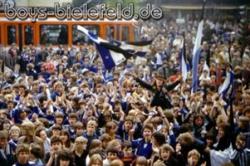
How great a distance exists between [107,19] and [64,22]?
145cm

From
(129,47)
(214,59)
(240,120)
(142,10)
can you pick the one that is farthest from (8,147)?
(142,10)

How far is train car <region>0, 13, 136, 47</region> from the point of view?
19891 millimetres

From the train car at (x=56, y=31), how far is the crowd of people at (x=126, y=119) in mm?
4022

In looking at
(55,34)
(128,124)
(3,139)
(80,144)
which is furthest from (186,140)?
(55,34)

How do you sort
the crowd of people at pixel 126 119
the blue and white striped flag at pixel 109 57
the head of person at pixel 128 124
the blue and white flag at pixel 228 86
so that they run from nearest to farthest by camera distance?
1. the crowd of people at pixel 126 119
2. the head of person at pixel 128 124
3. the blue and white flag at pixel 228 86
4. the blue and white striped flag at pixel 109 57

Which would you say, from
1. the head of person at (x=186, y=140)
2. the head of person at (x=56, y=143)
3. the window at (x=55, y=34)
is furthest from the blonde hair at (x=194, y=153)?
the window at (x=55, y=34)

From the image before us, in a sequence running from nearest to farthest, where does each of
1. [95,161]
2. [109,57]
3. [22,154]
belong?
[95,161], [22,154], [109,57]

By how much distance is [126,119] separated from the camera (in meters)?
7.91

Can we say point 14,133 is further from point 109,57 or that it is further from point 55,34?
point 55,34

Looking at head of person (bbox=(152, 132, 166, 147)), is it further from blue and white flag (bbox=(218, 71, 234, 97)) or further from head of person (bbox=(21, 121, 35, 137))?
blue and white flag (bbox=(218, 71, 234, 97))

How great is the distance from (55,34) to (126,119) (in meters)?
13.3

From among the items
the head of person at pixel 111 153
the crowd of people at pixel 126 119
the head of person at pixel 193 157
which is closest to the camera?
the head of person at pixel 193 157

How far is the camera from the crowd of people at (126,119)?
21.2 feet

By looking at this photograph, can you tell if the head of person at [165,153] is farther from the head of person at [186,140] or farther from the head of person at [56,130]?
the head of person at [56,130]
